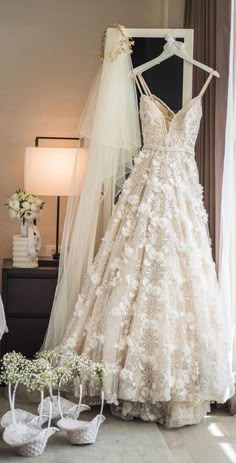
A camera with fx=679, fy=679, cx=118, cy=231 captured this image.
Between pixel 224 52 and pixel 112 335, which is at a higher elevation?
pixel 224 52

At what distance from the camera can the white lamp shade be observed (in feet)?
12.4

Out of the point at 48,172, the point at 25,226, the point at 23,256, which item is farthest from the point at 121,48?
the point at 23,256

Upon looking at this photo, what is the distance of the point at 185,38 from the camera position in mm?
3527

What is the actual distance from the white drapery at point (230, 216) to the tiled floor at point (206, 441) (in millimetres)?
286

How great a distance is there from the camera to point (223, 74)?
3406 millimetres

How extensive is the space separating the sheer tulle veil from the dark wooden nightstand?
0.99 feet

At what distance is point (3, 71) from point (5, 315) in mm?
1513

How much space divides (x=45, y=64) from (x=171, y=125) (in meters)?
1.20

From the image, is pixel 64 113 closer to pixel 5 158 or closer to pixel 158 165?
pixel 5 158

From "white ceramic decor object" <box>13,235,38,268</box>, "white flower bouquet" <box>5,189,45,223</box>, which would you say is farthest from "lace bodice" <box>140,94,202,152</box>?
"white ceramic decor object" <box>13,235,38,268</box>

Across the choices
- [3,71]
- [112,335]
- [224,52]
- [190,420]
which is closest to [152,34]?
[224,52]

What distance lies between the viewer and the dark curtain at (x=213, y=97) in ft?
11.0

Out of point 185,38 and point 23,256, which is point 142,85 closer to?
point 185,38

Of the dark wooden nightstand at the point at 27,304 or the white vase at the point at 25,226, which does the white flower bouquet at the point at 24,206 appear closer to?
the white vase at the point at 25,226
